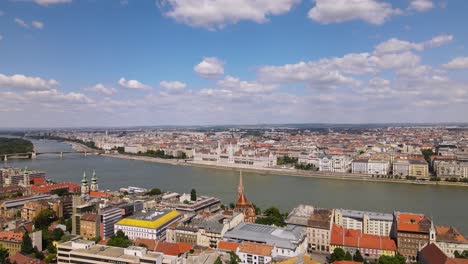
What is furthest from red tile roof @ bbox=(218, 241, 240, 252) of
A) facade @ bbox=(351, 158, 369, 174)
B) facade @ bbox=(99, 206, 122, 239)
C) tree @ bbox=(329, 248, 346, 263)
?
facade @ bbox=(351, 158, 369, 174)

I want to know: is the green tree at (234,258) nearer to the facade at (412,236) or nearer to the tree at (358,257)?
the tree at (358,257)

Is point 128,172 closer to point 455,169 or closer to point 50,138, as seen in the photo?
point 455,169

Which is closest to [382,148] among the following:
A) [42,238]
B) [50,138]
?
[42,238]

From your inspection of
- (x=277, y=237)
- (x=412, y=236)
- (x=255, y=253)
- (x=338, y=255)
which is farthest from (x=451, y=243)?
(x=255, y=253)

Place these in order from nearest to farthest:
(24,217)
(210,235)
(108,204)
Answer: (210,235) → (108,204) → (24,217)

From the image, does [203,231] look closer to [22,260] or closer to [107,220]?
[107,220]

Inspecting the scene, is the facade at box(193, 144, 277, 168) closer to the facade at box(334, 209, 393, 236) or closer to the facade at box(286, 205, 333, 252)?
the facade at box(334, 209, 393, 236)
